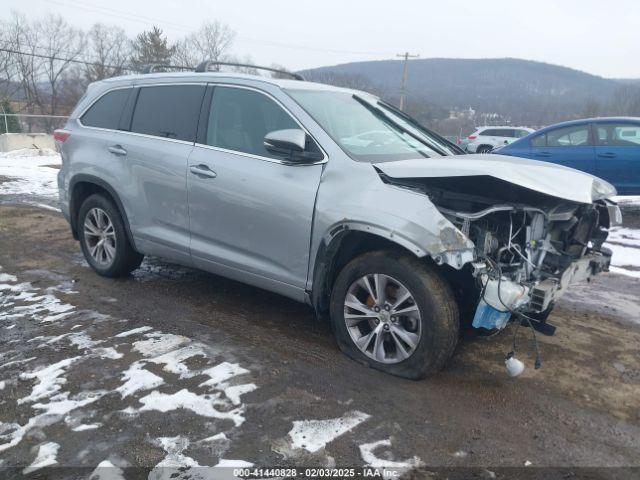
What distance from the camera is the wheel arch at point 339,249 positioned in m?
3.30

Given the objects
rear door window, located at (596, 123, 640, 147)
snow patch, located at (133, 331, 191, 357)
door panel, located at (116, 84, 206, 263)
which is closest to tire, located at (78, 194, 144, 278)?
door panel, located at (116, 84, 206, 263)

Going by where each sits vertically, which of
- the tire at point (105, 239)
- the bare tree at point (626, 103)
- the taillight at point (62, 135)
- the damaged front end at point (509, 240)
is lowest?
the tire at point (105, 239)

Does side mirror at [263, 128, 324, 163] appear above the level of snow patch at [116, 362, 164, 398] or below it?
above

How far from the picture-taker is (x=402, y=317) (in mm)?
3309

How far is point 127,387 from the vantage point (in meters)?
3.16

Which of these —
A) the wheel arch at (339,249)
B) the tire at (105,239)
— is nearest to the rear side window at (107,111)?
the tire at (105,239)

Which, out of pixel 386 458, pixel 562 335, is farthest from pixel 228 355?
pixel 562 335

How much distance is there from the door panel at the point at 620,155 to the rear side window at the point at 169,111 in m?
7.50

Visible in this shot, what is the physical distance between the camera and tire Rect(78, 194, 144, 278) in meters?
4.91

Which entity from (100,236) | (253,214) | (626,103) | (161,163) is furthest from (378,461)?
(626,103)

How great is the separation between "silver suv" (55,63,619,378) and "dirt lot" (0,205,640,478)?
34 centimetres

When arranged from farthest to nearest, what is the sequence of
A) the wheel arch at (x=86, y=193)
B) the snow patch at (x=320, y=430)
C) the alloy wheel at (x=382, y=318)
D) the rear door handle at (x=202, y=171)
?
1. the wheel arch at (x=86, y=193)
2. the rear door handle at (x=202, y=171)
3. the alloy wheel at (x=382, y=318)
4. the snow patch at (x=320, y=430)

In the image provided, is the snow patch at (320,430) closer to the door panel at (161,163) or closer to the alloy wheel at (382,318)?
the alloy wheel at (382,318)

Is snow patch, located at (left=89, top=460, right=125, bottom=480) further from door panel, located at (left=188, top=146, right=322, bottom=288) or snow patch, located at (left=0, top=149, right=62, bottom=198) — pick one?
snow patch, located at (left=0, top=149, right=62, bottom=198)
